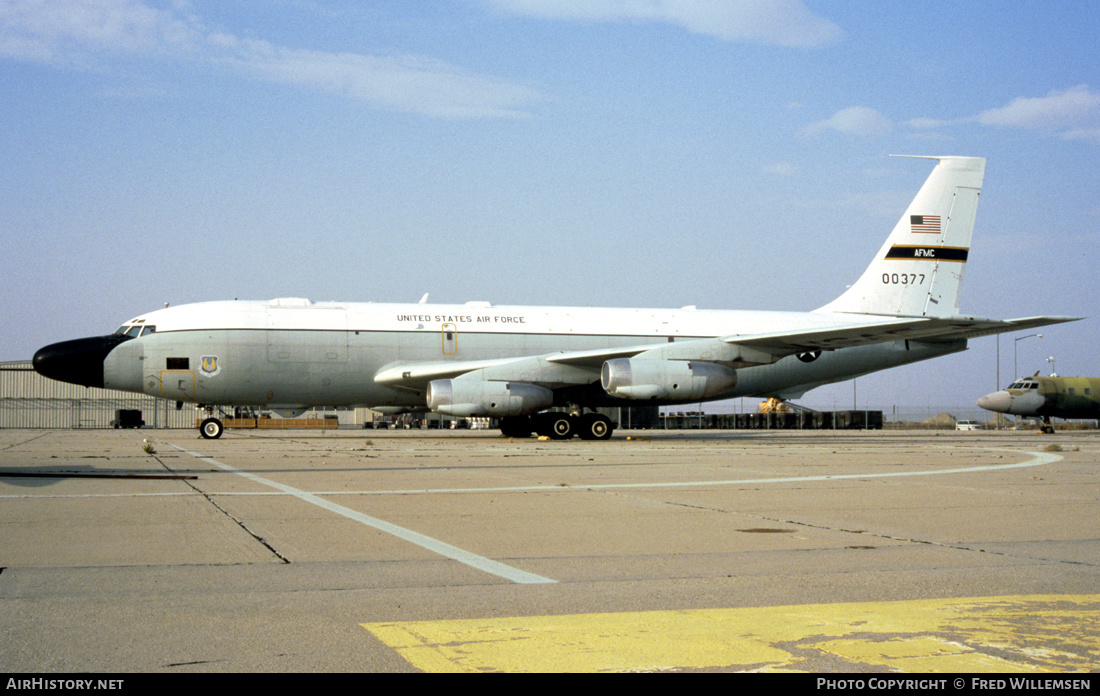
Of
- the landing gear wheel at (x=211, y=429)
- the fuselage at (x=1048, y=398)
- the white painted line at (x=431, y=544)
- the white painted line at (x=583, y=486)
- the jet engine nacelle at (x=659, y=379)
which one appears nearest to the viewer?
the white painted line at (x=431, y=544)

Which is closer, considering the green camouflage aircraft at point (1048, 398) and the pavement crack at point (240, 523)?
the pavement crack at point (240, 523)

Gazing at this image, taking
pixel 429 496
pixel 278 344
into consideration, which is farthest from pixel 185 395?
pixel 429 496

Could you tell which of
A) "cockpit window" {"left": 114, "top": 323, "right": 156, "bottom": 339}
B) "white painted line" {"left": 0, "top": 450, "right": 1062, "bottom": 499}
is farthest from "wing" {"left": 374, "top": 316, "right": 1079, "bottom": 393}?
"white painted line" {"left": 0, "top": 450, "right": 1062, "bottom": 499}

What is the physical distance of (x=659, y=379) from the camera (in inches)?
968

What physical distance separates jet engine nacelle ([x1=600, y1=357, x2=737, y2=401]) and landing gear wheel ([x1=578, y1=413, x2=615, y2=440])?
1.08 meters

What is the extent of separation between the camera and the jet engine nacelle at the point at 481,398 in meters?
24.0

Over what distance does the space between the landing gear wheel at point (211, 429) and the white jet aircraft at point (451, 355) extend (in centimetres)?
4

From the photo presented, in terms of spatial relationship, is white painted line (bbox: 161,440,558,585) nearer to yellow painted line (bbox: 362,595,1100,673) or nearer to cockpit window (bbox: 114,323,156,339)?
yellow painted line (bbox: 362,595,1100,673)

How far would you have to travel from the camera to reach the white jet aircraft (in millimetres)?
24703

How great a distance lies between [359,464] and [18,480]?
4.69 meters

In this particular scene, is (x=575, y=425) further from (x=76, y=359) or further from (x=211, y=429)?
(x=76, y=359)

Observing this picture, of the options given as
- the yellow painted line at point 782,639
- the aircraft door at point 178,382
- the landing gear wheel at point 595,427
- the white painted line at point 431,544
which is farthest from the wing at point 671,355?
the yellow painted line at point 782,639

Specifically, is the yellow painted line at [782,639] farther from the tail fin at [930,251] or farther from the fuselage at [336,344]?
the tail fin at [930,251]

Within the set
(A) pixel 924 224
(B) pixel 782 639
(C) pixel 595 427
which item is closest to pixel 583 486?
(B) pixel 782 639
